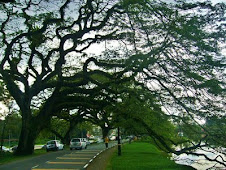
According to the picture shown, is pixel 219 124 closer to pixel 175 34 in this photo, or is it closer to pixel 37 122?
pixel 175 34

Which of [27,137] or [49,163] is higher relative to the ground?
[27,137]

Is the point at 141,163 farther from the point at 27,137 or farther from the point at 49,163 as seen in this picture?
the point at 27,137

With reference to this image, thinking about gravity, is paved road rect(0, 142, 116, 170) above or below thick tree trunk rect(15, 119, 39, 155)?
below

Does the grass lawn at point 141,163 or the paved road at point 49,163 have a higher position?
the paved road at point 49,163

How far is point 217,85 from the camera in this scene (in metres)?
11.1

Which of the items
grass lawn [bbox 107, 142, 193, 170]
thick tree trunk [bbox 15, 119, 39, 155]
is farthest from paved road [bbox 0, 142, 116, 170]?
thick tree trunk [bbox 15, 119, 39, 155]

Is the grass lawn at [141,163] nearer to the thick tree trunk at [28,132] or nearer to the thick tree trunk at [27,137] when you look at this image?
the thick tree trunk at [28,132]

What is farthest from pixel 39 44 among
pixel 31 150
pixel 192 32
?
pixel 192 32

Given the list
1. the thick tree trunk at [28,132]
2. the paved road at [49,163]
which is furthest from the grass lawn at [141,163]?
the thick tree trunk at [28,132]

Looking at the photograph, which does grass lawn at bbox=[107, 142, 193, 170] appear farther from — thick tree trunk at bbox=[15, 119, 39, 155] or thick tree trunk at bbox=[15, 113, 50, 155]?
thick tree trunk at bbox=[15, 119, 39, 155]

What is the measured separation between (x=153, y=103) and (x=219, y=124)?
10.2ft

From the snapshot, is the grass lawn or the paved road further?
the grass lawn

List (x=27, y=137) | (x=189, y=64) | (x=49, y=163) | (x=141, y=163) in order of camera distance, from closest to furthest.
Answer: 1. (x=189, y=64)
2. (x=49, y=163)
3. (x=141, y=163)
4. (x=27, y=137)

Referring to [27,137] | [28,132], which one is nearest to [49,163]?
[28,132]
